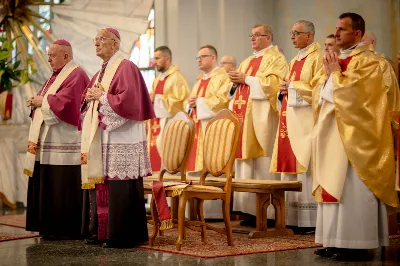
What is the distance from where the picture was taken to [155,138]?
1043cm

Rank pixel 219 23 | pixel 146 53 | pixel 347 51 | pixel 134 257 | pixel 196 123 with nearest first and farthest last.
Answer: pixel 347 51
pixel 134 257
pixel 196 123
pixel 219 23
pixel 146 53

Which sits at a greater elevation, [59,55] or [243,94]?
[59,55]

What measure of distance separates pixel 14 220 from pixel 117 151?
3149 millimetres

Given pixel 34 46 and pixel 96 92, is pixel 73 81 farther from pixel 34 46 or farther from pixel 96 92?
pixel 34 46

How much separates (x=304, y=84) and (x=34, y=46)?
19.3 feet

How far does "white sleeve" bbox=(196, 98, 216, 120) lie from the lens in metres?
9.31

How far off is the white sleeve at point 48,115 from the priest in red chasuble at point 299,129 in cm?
228

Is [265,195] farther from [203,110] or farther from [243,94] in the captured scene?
[203,110]

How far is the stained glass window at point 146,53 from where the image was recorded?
12.5m

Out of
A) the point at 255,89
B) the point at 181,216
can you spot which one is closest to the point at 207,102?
the point at 255,89

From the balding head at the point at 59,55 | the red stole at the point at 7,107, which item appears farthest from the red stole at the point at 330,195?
the red stole at the point at 7,107

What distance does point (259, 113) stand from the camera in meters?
8.42

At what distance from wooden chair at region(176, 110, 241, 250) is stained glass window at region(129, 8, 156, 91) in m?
5.47

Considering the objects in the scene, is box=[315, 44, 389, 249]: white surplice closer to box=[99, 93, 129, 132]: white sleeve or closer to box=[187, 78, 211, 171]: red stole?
box=[99, 93, 129, 132]: white sleeve
